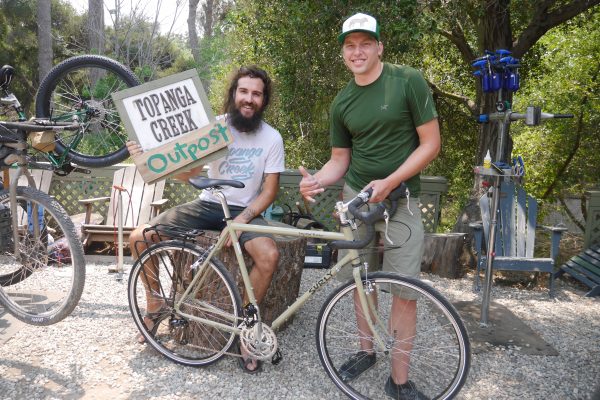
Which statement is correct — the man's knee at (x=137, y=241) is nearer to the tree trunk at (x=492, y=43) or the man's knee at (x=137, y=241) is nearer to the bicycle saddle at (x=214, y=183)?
the bicycle saddle at (x=214, y=183)

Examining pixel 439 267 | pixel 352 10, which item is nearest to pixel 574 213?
pixel 439 267

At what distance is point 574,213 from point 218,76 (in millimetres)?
6879

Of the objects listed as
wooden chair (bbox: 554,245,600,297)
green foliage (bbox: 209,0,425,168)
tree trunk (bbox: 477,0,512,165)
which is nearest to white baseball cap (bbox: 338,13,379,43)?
green foliage (bbox: 209,0,425,168)

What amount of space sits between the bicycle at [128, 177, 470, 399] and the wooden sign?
6.4 inches

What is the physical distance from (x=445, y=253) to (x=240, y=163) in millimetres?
2939

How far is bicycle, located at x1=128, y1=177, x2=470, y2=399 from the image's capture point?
2363 millimetres

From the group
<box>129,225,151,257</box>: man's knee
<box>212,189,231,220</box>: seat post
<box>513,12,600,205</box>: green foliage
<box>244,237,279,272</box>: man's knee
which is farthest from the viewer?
<box>513,12,600,205</box>: green foliage

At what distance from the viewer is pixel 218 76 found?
9859mm

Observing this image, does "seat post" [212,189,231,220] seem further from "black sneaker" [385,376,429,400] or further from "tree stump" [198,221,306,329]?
"black sneaker" [385,376,429,400]

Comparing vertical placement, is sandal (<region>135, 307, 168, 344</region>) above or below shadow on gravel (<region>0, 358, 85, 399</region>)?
above

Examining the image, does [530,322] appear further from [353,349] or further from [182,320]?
[182,320]

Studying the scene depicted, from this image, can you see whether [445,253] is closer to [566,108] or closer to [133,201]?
[133,201]

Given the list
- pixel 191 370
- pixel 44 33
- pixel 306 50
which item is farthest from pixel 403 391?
pixel 44 33

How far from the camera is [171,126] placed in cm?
274
